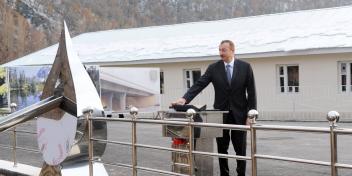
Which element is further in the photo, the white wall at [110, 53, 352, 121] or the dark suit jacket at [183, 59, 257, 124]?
the white wall at [110, 53, 352, 121]

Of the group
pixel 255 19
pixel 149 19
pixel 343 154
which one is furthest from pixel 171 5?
pixel 343 154

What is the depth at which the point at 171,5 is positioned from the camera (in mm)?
84812

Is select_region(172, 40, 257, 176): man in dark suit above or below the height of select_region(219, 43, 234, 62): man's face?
below

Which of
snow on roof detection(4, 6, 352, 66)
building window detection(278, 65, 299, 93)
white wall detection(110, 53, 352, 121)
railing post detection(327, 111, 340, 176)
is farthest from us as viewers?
building window detection(278, 65, 299, 93)

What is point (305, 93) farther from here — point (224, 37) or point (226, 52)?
point (226, 52)

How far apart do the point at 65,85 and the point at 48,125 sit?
0.63 metres

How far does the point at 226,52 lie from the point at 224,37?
20400 mm

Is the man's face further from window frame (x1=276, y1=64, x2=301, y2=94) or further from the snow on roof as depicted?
window frame (x1=276, y1=64, x2=301, y2=94)

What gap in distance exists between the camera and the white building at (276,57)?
21.2 metres

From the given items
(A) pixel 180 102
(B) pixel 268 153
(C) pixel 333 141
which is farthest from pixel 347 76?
(C) pixel 333 141

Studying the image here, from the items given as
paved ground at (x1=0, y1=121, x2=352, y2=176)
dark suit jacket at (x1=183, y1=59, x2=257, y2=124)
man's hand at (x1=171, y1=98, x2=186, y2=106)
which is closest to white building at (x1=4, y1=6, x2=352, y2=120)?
paved ground at (x1=0, y1=121, x2=352, y2=176)

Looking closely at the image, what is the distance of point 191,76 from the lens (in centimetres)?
2595

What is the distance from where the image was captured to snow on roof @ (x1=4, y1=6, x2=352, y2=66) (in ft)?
73.2

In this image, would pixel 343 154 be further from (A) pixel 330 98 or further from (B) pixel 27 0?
(B) pixel 27 0
